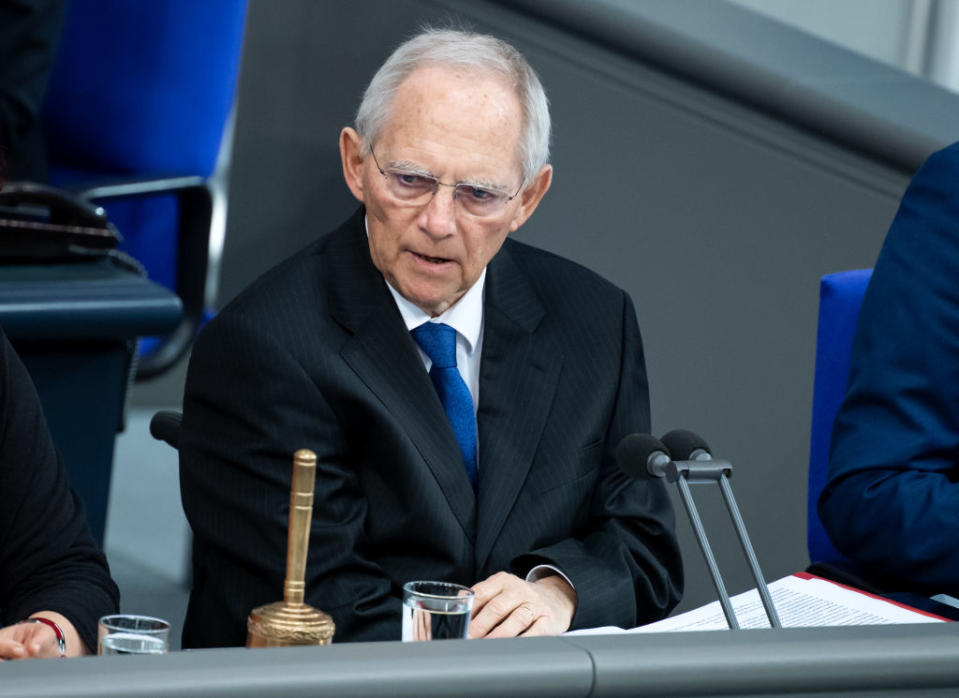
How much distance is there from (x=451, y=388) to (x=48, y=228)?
910mm

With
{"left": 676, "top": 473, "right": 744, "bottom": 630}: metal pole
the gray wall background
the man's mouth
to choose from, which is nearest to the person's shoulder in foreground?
the man's mouth

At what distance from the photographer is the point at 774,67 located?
7.93 ft

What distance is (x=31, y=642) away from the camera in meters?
1.38

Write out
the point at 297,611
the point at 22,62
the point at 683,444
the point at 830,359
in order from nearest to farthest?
the point at 297,611 → the point at 683,444 → the point at 830,359 → the point at 22,62

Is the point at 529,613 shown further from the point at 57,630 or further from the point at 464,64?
the point at 464,64

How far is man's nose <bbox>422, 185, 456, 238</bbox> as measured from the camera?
1.58m

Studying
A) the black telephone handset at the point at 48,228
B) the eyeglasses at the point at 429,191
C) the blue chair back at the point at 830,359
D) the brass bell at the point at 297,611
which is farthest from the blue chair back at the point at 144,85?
the brass bell at the point at 297,611

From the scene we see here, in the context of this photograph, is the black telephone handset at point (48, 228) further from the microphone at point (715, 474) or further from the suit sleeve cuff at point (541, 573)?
the microphone at point (715, 474)

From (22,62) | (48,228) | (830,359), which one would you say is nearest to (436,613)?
(830,359)

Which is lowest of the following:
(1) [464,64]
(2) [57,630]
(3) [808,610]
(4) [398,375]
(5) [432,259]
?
(2) [57,630]

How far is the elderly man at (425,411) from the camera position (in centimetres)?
151

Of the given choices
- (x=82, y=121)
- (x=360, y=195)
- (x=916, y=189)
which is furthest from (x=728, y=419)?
(x=82, y=121)

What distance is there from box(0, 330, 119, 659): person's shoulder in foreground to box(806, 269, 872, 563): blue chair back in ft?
2.78

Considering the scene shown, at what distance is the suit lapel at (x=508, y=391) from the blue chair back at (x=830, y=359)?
0.34m
